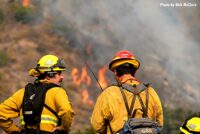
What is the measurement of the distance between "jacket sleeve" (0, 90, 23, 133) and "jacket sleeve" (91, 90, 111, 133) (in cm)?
115

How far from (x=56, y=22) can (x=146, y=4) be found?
1244cm

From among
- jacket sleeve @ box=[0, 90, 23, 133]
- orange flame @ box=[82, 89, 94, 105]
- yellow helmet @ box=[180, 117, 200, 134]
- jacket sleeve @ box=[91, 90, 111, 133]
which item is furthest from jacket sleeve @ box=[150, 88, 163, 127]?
orange flame @ box=[82, 89, 94, 105]

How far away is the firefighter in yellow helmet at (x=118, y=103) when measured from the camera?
5.59 m

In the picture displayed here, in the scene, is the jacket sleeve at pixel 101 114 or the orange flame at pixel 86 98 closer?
the jacket sleeve at pixel 101 114

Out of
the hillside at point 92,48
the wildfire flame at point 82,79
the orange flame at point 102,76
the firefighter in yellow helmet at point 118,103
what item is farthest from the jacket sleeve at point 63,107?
the orange flame at point 102,76

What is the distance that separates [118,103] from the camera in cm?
561

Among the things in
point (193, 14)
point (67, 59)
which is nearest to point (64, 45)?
point (67, 59)

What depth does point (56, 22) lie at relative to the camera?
38.8 metres

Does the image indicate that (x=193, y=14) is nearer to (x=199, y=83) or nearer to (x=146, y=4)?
(x=146, y=4)

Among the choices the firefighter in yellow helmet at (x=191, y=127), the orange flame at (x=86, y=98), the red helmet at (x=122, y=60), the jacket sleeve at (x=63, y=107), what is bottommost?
the firefighter in yellow helmet at (x=191, y=127)

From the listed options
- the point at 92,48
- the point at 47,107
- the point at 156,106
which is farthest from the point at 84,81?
the point at 156,106

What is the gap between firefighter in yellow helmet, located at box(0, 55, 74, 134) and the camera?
6.13 meters

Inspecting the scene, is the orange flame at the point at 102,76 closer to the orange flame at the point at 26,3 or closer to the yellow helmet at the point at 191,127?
the orange flame at the point at 26,3

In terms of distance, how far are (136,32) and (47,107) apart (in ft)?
124
